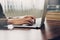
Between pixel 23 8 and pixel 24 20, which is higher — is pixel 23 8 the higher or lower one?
the higher one

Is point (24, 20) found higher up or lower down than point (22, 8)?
lower down

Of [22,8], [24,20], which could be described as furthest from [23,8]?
[24,20]

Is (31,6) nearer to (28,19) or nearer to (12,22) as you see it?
(28,19)

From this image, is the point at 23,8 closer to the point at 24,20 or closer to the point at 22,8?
the point at 22,8

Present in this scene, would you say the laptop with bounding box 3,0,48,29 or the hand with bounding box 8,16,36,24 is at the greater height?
the laptop with bounding box 3,0,48,29

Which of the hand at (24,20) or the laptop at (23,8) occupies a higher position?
the laptop at (23,8)

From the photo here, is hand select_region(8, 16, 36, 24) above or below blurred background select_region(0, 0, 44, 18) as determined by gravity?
below

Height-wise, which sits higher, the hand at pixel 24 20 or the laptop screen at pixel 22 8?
the laptop screen at pixel 22 8

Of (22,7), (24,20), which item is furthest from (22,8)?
(24,20)

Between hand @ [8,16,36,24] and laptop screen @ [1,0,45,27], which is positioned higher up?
laptop screen @ [1,0,45,27]

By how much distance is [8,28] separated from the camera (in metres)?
1.12

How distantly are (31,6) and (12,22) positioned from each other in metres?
0.24

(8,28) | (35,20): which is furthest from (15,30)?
(35,20)

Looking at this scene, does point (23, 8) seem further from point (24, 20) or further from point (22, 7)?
point (24, 20)
